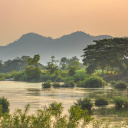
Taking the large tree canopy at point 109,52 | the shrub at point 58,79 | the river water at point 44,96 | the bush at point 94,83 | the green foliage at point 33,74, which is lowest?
the river water at point 44,96

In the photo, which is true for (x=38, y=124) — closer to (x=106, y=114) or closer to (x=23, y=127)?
(x=23, y=127)

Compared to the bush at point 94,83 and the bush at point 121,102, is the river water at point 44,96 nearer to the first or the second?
the bush at point 121,102

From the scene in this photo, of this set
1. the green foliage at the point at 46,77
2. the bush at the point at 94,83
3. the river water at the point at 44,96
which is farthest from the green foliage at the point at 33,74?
the river water at the point at 44,96

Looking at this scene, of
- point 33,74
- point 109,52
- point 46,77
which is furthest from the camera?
point 33,74

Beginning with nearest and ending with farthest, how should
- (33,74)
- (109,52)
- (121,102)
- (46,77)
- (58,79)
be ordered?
(121,102) < (109,52) < (58,79) < (46,77) < (33,74)

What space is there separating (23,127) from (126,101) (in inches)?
625

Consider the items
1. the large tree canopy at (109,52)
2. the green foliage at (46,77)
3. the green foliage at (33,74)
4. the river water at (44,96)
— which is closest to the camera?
the river water at (44,96)

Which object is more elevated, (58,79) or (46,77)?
(46,77)

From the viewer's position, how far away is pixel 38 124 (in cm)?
1223

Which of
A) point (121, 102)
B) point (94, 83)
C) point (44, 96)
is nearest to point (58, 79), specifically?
point (94, 83)

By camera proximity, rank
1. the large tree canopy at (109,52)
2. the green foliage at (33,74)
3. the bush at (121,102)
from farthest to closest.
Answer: the green foliage at (33,74)
the large tree canopy at (109,52)
the bush at (121,102)

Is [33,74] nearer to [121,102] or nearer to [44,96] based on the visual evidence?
[44,96]

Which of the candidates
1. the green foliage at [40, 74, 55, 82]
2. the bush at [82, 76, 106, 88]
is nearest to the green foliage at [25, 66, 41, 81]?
the green foliage at [40, 74, 55, 82]

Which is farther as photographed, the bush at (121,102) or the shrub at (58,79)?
the shrub at (58,79)
